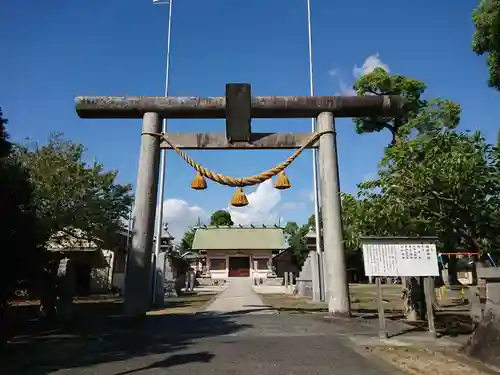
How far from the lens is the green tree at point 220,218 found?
71.9 metres

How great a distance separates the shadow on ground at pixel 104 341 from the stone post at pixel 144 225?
2.01ft

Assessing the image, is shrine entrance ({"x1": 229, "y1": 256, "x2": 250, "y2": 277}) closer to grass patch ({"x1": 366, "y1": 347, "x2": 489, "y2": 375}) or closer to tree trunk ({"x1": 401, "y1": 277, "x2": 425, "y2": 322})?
tree trunk ({"x1": 401, "y1": 277, "x2": 425, "y2": 322})

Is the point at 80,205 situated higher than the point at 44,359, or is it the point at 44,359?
the point at 80,205

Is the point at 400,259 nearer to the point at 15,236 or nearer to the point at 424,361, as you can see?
the point at 424,361

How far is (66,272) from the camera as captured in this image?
11.9 m

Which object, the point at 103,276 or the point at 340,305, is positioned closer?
the point at 340,305

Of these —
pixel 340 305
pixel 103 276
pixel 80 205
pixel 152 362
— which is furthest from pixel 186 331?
pixel 103 276

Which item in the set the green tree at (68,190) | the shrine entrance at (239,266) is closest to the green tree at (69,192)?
the green tree at (68,190)

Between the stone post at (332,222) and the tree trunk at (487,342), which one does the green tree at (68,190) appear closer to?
the stone post at (332,222)

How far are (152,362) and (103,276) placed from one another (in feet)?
81.6

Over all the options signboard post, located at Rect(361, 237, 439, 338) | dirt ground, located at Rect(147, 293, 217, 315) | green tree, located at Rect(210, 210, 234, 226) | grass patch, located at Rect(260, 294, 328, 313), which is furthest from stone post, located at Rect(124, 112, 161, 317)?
green tree, located at Rect(210, 210, 234, 226)

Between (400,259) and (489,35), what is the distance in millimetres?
8819

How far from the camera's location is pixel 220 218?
7219cm

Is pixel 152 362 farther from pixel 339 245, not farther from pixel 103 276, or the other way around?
pixel 103 276
